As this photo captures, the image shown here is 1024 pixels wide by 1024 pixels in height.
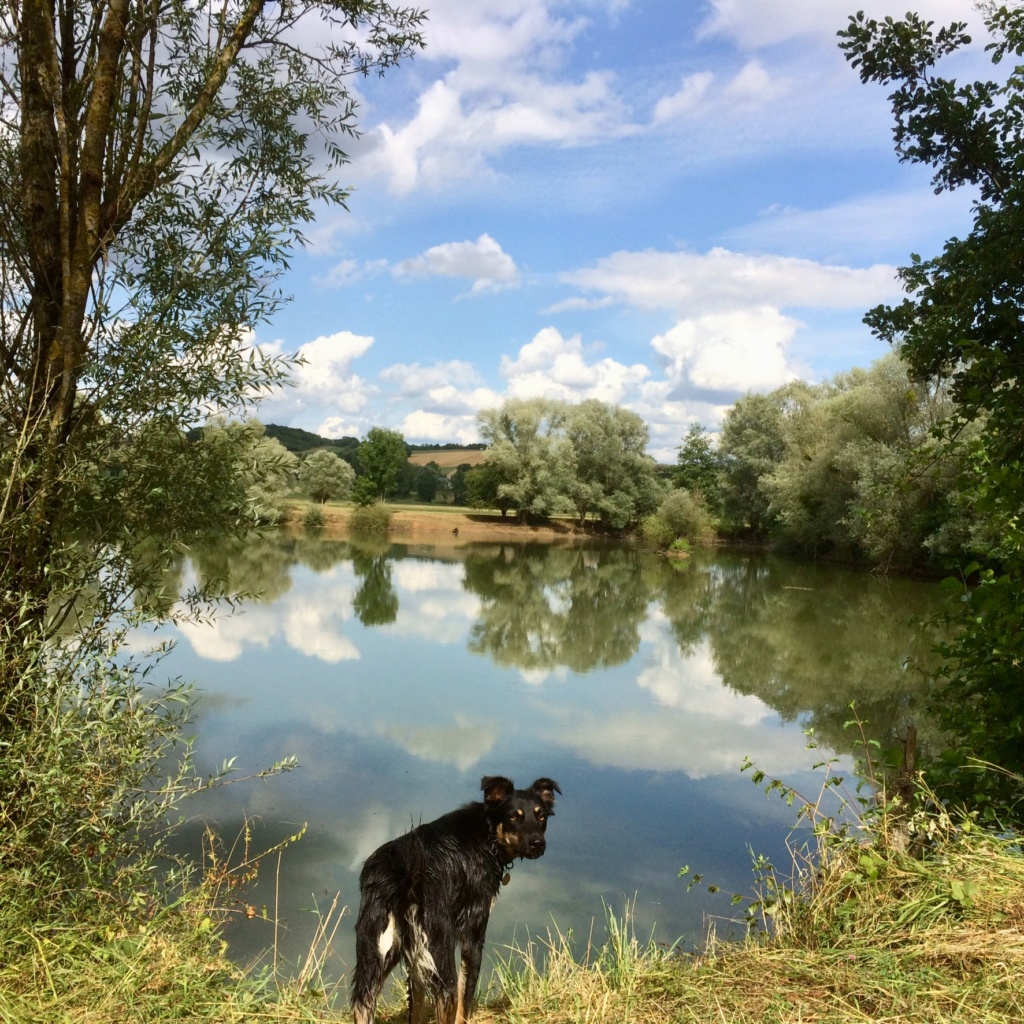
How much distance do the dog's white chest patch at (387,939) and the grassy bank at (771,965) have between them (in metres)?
0.54

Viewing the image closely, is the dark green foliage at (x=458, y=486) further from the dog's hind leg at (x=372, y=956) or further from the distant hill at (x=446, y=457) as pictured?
the dog's hind leg at (x=372, y=956)

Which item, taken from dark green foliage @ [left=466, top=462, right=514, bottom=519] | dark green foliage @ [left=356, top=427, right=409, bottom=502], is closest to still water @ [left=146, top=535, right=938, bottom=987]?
dark green foliage @ [left=466, top=462, right=514, bottom=519]

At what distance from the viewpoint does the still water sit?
22.9 feet

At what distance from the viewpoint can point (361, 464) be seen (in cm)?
6900

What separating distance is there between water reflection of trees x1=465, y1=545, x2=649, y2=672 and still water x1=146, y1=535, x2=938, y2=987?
13 centimetres

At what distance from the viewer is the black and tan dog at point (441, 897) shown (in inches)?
125

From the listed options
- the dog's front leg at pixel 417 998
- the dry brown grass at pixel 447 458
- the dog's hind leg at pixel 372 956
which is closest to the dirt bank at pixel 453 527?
the dry brown grass at pixel 447 458

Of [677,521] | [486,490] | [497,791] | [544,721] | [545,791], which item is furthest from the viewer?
[486,490]

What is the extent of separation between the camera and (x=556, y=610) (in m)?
23.3

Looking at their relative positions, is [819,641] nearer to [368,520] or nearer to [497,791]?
[497,791]

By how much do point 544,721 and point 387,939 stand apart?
879 centimetres

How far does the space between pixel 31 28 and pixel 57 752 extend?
371 centimetres

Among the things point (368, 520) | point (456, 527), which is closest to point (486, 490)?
point (456, 527)

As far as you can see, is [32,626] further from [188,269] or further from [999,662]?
[999,662]
